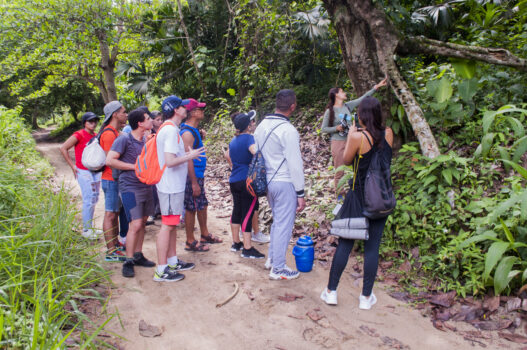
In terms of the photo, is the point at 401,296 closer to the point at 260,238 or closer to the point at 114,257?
the point at 260,238

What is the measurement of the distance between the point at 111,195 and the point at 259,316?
260cm

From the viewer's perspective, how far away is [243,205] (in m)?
4.79

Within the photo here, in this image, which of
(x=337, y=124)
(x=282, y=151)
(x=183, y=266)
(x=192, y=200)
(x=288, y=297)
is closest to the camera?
(x=288, y=297)

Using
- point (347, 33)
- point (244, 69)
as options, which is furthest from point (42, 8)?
point (347, 33)

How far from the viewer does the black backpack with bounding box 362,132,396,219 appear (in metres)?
3.29

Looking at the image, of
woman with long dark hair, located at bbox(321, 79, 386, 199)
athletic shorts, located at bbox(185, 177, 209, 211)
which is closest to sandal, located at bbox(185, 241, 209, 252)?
athletic shorts, located at bbox(185, 177, 209, 211)

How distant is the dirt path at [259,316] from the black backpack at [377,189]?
100 cm

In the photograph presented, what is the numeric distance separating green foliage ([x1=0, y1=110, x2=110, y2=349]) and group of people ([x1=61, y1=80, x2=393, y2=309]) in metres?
0.49

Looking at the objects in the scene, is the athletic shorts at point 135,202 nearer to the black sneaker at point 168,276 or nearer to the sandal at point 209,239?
the black sneaker at point 168,276

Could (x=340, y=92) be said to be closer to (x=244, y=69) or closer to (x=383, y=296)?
(x=383, y=296)

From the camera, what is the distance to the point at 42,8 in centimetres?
1234

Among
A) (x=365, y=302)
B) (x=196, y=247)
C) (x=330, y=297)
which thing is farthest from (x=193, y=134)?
(x=365, y=302)

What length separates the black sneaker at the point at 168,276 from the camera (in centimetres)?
403

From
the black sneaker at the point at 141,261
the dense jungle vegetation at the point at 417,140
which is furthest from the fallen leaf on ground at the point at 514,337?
the black sneaker at the point at 141,261
